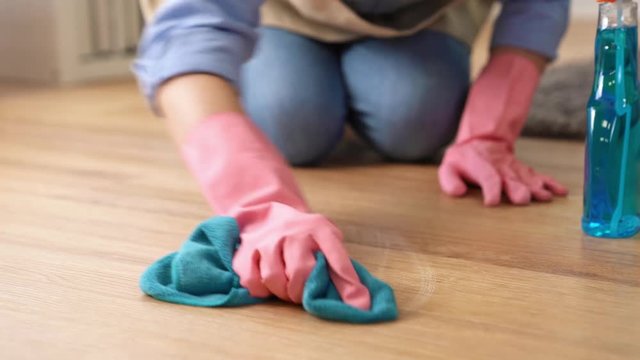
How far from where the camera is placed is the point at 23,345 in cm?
65

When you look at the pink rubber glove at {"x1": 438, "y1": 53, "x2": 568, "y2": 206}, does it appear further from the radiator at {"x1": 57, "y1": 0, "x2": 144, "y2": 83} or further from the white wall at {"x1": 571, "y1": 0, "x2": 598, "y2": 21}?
the white wall at {"x1": 571, "y1": 0, "x2": 598, "y2": 21}

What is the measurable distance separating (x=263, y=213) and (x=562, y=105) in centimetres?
86

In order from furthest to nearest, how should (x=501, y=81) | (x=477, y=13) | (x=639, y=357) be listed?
1. (x=477, y=13)
2. (x=501, y=81)
3. (x=639, y=357)

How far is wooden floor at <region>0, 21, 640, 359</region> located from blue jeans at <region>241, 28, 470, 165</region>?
0.14ft

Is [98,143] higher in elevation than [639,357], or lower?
lower

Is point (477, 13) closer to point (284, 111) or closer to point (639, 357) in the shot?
point (284, 111)

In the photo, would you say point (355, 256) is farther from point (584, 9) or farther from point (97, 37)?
point (584, 9)

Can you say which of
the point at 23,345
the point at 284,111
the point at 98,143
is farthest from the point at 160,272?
the point at 98,143

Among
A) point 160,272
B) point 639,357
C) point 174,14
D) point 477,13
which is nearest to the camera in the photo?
point 639,357

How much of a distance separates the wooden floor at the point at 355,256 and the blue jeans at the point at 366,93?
0.14 feet

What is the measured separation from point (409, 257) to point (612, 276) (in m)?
0.18

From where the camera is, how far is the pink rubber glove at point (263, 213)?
71 centimetres

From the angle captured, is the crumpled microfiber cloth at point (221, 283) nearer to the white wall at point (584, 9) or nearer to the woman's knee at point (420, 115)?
the woman's knee at point (420, 115)

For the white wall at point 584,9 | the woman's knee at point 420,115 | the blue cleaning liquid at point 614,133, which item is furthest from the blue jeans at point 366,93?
the white wall at point 584,9
